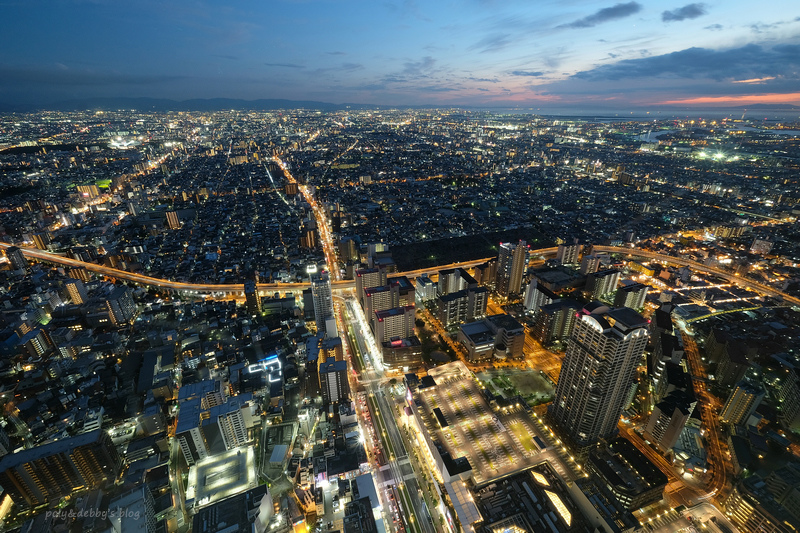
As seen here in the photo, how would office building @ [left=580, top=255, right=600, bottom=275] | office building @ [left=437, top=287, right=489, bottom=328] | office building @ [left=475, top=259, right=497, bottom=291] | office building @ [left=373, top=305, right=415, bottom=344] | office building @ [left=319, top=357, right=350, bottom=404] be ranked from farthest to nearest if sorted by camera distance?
office building @ [left=580, top=255, right=600, bottom=275]
office building @ [left=475, top=259, right=497, bottom=291]
office building @ [left=437, top=287, right=489, bottom=328]
office building @ [left=373, top=305, right=415, bottom=344]
office building @ [left=319, top=357, right=350, bottom=404]

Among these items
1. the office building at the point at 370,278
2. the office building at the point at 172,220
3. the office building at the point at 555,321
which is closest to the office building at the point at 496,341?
the office building at the point at 555,321

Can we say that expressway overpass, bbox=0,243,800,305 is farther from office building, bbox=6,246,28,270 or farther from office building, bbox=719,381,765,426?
office building, bbox=719,381,765,426

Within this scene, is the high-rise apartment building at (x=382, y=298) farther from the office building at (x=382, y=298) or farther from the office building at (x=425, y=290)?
the office building at (x=425, y=290)

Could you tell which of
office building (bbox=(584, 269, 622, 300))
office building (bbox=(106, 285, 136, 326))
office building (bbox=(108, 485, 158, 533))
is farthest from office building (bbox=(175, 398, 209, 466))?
office building (bbox=(584, 269, 622, 300))

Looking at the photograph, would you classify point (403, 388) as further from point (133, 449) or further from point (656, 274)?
point (656, 274)

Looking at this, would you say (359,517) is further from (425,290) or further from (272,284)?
(272,284)

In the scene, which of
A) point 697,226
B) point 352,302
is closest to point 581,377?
point 352,302
